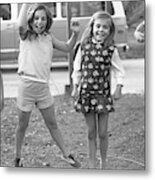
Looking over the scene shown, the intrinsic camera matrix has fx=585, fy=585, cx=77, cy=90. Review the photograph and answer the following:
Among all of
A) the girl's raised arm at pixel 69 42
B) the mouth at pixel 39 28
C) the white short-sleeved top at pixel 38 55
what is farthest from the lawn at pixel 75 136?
the mouth at pixel 39 28

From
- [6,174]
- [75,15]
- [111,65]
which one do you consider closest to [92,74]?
[111,65]

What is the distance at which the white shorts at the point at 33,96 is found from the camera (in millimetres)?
3354

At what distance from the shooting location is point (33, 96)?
11.1 feet

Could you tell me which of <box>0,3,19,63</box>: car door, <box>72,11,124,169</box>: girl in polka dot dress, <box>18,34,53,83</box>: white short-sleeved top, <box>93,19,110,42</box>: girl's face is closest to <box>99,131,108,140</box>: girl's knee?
<box>72,11,124,169</box>: girl in polka dot dress

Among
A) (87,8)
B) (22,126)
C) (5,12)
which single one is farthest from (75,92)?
(5,12)

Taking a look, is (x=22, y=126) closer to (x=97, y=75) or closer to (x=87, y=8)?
(x=97, y=75)

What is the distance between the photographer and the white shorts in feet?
11.0

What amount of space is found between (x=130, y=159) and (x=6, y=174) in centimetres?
74

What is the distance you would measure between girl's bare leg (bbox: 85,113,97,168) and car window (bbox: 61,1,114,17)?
572mm

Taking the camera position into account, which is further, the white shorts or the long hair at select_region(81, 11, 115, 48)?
the white shorts

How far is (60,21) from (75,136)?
2.17 feet

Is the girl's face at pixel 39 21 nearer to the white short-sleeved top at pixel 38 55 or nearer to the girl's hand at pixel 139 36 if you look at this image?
the white short-sleeved top at pixel 38 55

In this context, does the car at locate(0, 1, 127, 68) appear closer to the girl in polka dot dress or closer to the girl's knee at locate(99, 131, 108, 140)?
the girl in polka dot dress

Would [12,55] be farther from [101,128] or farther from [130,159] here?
[130,159]
